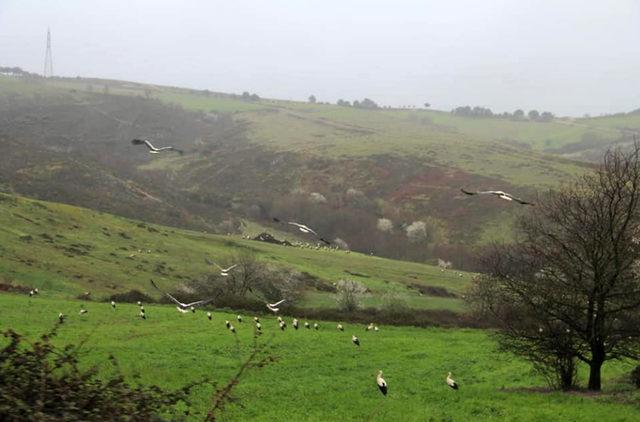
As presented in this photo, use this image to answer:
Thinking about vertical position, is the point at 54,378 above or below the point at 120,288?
above

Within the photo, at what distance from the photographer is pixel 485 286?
51156 millimetres

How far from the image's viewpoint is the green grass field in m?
20.6

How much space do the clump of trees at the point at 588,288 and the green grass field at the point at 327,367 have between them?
1.65m

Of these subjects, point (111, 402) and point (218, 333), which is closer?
point (111, 402)

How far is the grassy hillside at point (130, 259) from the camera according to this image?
56.2 meters

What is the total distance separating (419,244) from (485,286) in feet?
225

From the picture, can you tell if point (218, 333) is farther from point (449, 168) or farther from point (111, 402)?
point (449, 168)

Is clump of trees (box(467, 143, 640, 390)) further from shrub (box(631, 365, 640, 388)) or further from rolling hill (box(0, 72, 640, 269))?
rolling hill (box(0, 72, 640, 269))

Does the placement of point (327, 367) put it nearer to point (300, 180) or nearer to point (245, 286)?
point (245, 286)

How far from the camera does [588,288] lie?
2369cm

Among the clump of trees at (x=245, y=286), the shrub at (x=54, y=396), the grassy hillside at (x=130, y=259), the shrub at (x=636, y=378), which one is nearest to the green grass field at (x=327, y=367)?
the shrub at (x=636, y=378)

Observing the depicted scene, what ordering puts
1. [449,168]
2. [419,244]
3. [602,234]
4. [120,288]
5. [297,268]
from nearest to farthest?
[602,234] → [120,288] → [297,268] → [419,244] → [449,168]

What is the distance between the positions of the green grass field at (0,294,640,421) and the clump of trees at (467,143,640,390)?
1649mm

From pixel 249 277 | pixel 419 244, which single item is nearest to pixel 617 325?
pixel 249 277
